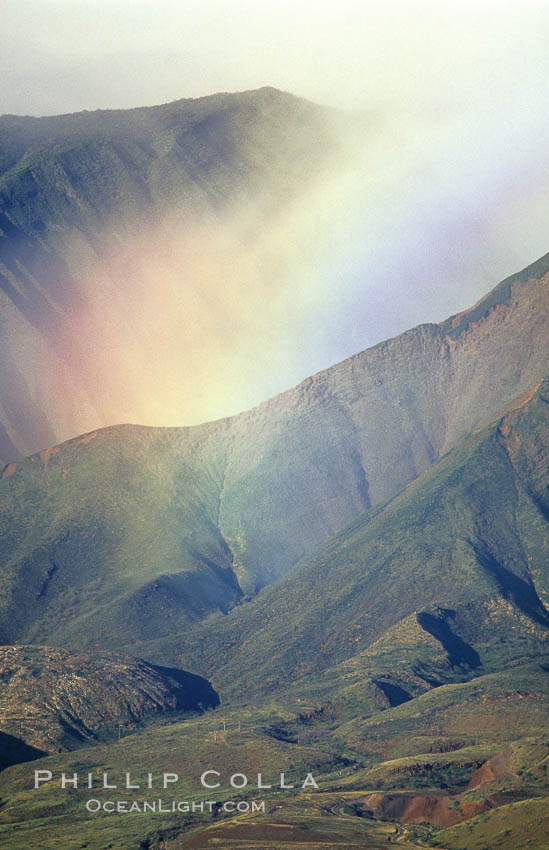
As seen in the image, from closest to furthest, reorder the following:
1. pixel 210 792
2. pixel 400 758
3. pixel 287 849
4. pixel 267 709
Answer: pixel 287 849 → pixel 210 792 → pixel 400 758 → pixel 267 709

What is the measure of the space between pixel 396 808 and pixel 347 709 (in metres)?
56.8

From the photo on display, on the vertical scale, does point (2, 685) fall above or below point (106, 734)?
above

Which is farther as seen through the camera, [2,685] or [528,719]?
[2,685]

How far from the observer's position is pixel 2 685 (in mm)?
191750

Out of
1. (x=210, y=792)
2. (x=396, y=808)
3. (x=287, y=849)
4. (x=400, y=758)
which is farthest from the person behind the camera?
(x=400, y=758)

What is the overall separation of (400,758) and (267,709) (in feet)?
147

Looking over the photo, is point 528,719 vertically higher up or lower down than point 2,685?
lower down

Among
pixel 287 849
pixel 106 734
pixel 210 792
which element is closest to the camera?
pixel 287 849

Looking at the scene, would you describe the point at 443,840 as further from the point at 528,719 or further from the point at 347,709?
the point at 347,709

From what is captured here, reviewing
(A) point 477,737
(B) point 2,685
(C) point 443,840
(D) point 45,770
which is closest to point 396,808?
(C) point 443,840

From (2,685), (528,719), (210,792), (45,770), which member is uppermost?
(2,685)

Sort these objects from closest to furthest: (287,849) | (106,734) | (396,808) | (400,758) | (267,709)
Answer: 1. (287,849)
2. (396,808)
3. (400,758)
4. (106,734)
5. (267,709)

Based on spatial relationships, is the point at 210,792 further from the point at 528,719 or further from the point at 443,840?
the point at 528,719

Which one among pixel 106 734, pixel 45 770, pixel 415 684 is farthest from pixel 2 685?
pixel 415 684
